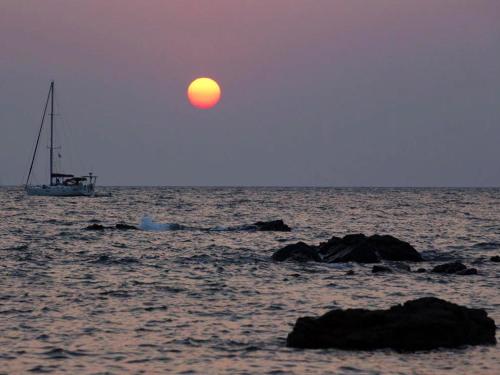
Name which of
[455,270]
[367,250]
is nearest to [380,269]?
[455,270]

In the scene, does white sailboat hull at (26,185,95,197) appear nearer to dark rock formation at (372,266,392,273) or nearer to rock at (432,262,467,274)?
dark rock formation at (372,266,392,273)

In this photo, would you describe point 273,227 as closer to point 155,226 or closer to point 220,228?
point 220,228

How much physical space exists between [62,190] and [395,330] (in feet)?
442

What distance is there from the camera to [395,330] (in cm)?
1997

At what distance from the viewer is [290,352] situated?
19688 millimetres

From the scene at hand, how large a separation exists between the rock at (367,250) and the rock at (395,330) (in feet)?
66.6

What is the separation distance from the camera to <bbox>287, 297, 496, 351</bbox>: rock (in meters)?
19.8

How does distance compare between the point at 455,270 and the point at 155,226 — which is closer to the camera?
the point at 455,270

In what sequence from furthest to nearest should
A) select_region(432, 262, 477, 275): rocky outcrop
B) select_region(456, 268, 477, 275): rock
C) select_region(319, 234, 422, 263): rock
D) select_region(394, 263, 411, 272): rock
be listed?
select_region(319, 234, 422, 263): rock → select_region(394, 263, 411, 272): rock → select_region(432, 262, 477, 275): rocky outcrop → select_region(456, 268, 477, 275): rock

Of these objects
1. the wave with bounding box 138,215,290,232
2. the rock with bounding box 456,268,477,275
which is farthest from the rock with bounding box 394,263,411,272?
the wave with bounding box 138,215,290,232

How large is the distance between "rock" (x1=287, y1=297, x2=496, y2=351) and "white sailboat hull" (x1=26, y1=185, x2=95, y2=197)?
133 m

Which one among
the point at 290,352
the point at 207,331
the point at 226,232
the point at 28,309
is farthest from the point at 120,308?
the point at 226,232

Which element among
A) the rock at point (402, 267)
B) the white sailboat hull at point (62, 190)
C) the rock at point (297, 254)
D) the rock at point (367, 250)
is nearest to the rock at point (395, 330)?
the rock at point (402, 267)

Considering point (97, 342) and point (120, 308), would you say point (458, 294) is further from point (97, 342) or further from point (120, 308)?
point (97, 342)
